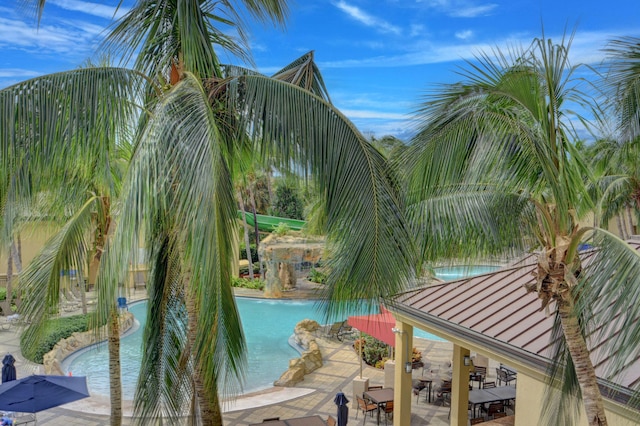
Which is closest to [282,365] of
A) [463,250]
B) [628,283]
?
[463,250]

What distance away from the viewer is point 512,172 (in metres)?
5.73

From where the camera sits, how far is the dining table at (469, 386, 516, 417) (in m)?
12.3

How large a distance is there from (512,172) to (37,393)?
8.96 m

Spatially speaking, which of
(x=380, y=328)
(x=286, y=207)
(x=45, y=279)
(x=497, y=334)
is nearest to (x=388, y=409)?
(x=380, y=328)

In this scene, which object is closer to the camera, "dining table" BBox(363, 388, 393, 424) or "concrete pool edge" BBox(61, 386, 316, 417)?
"dining table" BBox(363, 388, 393, 424)

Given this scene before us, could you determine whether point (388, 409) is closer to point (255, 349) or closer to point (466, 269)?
point (466, 269)

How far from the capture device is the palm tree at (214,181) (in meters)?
4.04

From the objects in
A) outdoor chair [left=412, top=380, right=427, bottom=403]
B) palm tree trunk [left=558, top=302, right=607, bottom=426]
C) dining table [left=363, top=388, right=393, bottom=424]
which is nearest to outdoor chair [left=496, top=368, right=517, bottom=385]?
outdoor chair [left=412, top=380, right=427, bottom=403]

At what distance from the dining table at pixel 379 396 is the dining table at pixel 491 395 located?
72.6 inches

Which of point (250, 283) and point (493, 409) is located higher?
point (250, 283)

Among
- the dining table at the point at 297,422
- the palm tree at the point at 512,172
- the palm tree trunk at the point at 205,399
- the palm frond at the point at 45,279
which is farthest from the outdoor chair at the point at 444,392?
the palm frond at the point at 45,279

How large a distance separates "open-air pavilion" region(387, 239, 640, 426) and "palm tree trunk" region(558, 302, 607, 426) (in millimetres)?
194

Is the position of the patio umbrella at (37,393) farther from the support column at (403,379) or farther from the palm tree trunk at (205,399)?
the support column at (403,379)

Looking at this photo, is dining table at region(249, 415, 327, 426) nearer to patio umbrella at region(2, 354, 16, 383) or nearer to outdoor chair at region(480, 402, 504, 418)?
outdoor chair at region(480, 402, 504, 418)
